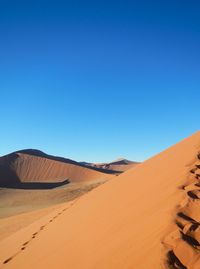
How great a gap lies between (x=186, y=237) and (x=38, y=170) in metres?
53.9

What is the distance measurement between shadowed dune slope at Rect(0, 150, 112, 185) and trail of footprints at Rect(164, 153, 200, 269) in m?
45.1

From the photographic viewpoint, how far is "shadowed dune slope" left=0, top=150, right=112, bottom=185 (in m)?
51.5

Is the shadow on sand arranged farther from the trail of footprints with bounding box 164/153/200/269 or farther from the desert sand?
the trail of footprints with bounding box 164/153/200/269

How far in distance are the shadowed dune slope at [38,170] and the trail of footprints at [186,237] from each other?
45.1 metres

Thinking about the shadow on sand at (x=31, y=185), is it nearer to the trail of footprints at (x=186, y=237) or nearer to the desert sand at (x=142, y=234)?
the desert sand at (x=142, y=234)

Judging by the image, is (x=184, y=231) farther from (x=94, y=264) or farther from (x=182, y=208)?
(x=94, y=264)

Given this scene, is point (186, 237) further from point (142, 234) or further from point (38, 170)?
point (38, 170)

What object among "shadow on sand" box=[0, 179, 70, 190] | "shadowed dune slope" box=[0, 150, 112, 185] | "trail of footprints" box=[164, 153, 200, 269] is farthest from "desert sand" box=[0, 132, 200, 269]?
"shadowed dune slope" box=[0, 150, 112, 185]

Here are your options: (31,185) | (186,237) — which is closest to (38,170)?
(31,185)

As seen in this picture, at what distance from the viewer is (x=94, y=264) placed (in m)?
4.45

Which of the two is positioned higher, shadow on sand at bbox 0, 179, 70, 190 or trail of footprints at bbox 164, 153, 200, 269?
trail of footprints at bbox 164, 153, 200, 269

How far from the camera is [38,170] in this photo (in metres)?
56.8

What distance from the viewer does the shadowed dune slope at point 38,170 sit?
51.5 metres

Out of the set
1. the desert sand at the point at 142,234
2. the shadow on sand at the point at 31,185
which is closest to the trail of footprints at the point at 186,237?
the desert sand at the point at 142,234
